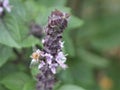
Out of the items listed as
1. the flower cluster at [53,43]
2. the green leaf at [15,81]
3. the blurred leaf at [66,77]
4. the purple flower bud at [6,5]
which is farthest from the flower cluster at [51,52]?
the blurred leaf at [66,77]

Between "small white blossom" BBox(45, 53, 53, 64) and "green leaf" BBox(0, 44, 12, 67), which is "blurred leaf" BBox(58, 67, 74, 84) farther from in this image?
"small white blossom" BBox(45, 53, 53, 64)

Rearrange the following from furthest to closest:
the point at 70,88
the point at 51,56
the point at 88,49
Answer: the point at 88,49 < the point at 70,88 < the point at 51,56

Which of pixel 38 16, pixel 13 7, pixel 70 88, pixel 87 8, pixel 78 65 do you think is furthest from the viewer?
pixel 87 8

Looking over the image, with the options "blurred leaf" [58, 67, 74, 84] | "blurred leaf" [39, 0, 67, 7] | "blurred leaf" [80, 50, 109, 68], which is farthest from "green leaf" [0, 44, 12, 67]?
"blurred leaf" [80, 50, 109, 68]

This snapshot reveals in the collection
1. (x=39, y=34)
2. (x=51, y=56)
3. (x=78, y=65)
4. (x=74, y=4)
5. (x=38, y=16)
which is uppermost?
(x=74, y=4)

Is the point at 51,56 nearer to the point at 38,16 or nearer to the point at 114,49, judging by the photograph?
the point at 38,16

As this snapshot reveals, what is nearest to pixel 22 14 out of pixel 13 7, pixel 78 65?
pixel 13 7

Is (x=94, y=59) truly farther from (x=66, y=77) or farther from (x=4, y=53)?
(x=4, y=53)
